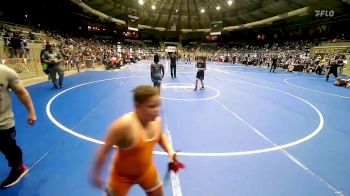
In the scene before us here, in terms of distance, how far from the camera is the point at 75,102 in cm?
855

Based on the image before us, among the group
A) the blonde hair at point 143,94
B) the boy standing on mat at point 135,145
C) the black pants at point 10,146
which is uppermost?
the blonde hair at point 143,94

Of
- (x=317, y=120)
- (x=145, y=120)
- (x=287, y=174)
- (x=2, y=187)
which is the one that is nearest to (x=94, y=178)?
(x=145, y=120)

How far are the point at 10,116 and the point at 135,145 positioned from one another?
2203 millimetres

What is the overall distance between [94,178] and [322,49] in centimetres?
3564

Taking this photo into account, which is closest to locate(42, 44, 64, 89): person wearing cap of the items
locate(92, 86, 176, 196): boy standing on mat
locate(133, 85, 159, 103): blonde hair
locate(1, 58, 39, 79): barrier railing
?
locate(1, 58, 39, 79): barrier railing

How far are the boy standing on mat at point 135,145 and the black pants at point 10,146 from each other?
1.91 metres

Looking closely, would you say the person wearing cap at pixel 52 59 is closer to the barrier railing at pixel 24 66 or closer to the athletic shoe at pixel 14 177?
the barrier railing at pixel 24 66

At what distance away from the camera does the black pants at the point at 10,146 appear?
10.4 feet

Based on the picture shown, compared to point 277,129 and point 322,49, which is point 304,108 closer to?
point 277,129

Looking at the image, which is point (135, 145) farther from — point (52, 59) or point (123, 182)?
point (52, 59)

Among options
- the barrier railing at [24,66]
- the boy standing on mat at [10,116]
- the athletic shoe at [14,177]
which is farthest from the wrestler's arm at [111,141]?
the barrier railing at [24,66]

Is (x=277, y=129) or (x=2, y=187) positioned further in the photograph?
(x=277, y=129)

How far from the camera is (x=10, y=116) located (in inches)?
125

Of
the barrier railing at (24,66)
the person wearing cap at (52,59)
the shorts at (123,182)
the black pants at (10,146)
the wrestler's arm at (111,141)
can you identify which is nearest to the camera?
the wrestler's arm at (111,141)
